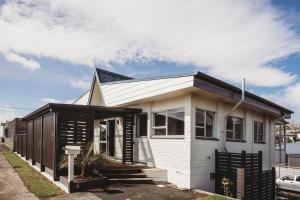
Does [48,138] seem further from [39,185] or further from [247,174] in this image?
[247,174]

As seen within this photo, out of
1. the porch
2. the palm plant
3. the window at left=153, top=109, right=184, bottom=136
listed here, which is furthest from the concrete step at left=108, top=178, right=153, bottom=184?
the window at left=153, top=109, right=184, bottom=136

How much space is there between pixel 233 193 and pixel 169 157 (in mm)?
2633

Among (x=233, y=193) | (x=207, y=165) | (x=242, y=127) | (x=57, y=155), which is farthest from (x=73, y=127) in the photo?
(x=242, y=127)

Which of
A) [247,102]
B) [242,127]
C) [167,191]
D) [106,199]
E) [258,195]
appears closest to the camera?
[106,199]

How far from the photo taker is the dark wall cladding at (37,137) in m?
13.9

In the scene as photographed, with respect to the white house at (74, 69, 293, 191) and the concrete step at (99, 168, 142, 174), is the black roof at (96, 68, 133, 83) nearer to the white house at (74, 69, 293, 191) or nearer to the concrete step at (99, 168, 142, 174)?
the white house at (74, 69, 293, 191)

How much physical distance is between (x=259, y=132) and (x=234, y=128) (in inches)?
120

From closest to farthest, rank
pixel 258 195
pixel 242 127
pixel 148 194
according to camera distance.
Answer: pixel 148 194 → pixel 258 195 → pixel 242 127

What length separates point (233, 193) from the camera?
36.9ft

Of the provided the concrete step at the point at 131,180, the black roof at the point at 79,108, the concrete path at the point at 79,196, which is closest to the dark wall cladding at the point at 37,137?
the black roof at the point at 79,108

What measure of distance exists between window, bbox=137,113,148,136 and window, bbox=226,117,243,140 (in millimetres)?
3527

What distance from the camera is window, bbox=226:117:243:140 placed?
43.9 ft

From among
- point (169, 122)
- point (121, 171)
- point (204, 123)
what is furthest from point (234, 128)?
point (121, 171)

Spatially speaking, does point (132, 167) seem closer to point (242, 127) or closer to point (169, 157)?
point (169, 157)
